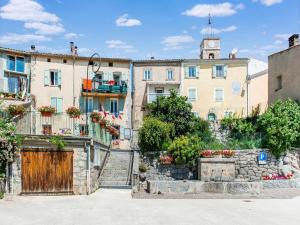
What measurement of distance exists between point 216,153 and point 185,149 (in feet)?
6.15

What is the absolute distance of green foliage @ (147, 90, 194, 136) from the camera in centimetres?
3052

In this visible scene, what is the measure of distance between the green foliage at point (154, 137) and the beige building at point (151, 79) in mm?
14056

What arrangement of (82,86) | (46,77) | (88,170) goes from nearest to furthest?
(88,170) < (46,77) < (82,86)

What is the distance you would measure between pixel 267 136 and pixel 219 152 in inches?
134

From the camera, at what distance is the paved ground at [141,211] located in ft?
36.2

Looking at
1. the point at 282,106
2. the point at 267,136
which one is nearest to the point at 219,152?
the point at 267,136

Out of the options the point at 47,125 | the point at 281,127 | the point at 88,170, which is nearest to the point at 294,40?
→ the point at 281,127

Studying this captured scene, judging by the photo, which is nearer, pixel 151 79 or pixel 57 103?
pixel 57 103

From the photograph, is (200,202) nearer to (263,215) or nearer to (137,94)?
(263,215)

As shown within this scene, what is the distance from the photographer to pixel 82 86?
39.9 metres

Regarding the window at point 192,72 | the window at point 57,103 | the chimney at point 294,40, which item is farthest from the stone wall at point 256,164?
the window at point 57,103

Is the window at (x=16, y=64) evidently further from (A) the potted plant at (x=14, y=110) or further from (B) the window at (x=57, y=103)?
(A) the potted plant at (x=14, y=110)

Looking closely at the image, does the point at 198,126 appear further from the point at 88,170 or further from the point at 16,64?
the point at 16,64

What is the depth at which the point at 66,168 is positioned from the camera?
16.3 m
